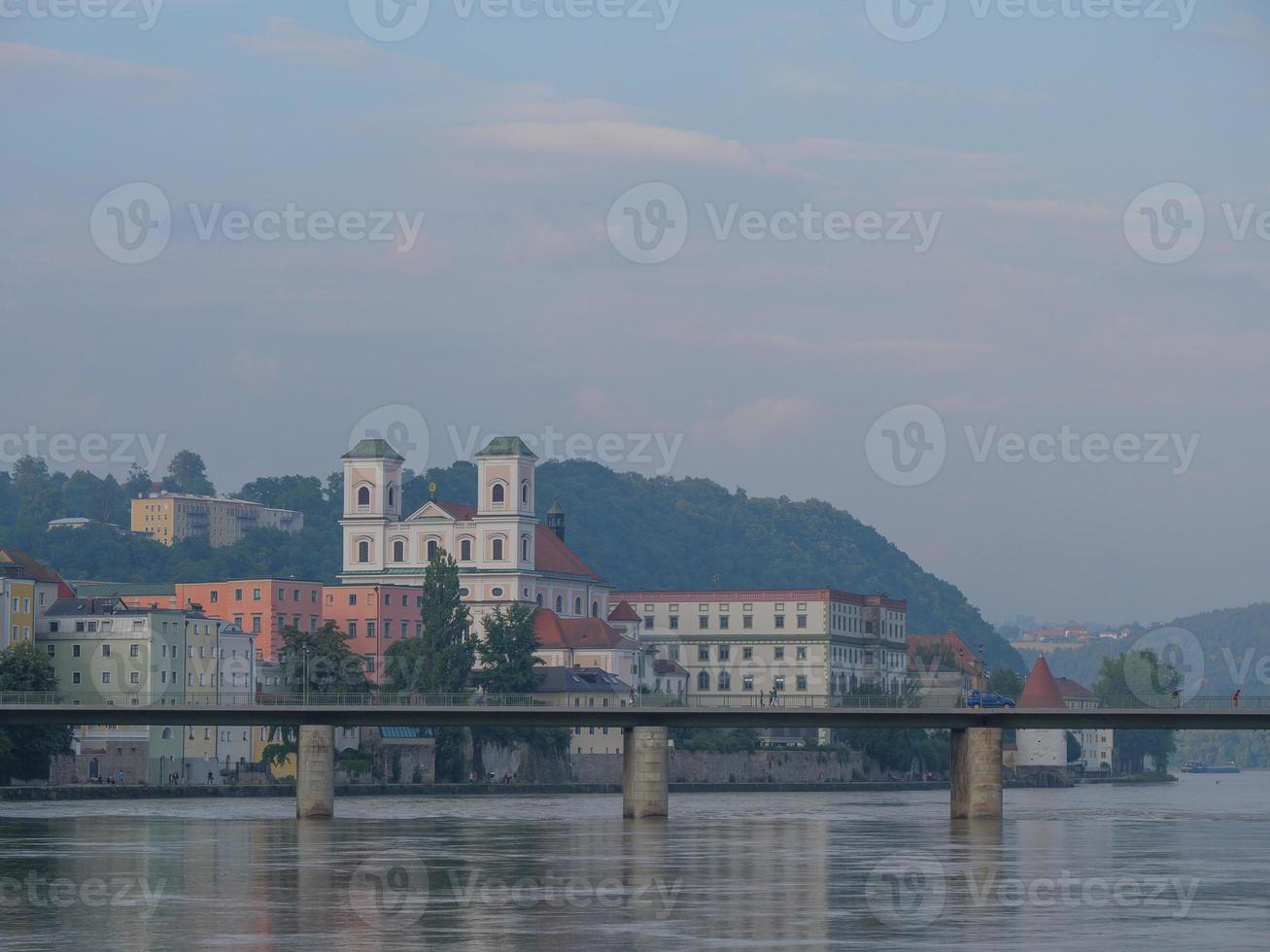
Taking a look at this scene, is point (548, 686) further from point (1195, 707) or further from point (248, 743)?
point (1195, 707)

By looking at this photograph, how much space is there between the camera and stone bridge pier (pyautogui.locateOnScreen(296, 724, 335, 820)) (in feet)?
316

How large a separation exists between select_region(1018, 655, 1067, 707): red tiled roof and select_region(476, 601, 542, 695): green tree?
4121cm

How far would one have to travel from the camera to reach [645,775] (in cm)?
9956

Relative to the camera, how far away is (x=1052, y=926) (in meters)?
41.7

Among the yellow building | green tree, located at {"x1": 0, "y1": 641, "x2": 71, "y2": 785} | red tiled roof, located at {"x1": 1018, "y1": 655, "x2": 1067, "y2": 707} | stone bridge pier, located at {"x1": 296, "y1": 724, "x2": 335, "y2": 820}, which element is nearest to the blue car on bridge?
stone bridge pier, located at {"x1": 296, "y1": 724, "x2": 335, "y2": 820}

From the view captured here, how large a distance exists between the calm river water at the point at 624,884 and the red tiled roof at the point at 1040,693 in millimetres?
94784

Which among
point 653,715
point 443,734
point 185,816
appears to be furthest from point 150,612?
point 653,715

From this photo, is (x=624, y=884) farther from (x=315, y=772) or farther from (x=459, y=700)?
(x=459, y=700)

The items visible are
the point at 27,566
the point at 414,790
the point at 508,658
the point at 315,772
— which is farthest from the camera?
the point at 508,658

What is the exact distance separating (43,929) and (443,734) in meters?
122

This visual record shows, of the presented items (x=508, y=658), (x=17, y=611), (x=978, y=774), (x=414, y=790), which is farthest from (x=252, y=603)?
(x=978, y=774)

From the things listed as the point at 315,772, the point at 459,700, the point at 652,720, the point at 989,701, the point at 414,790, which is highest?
the point at 989,701

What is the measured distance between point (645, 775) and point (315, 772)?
1400 centimetres

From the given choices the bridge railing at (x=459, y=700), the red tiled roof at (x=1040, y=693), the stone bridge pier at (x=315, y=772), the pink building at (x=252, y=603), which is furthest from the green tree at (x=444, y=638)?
the stone bridge pier at (x=315, y=772)
